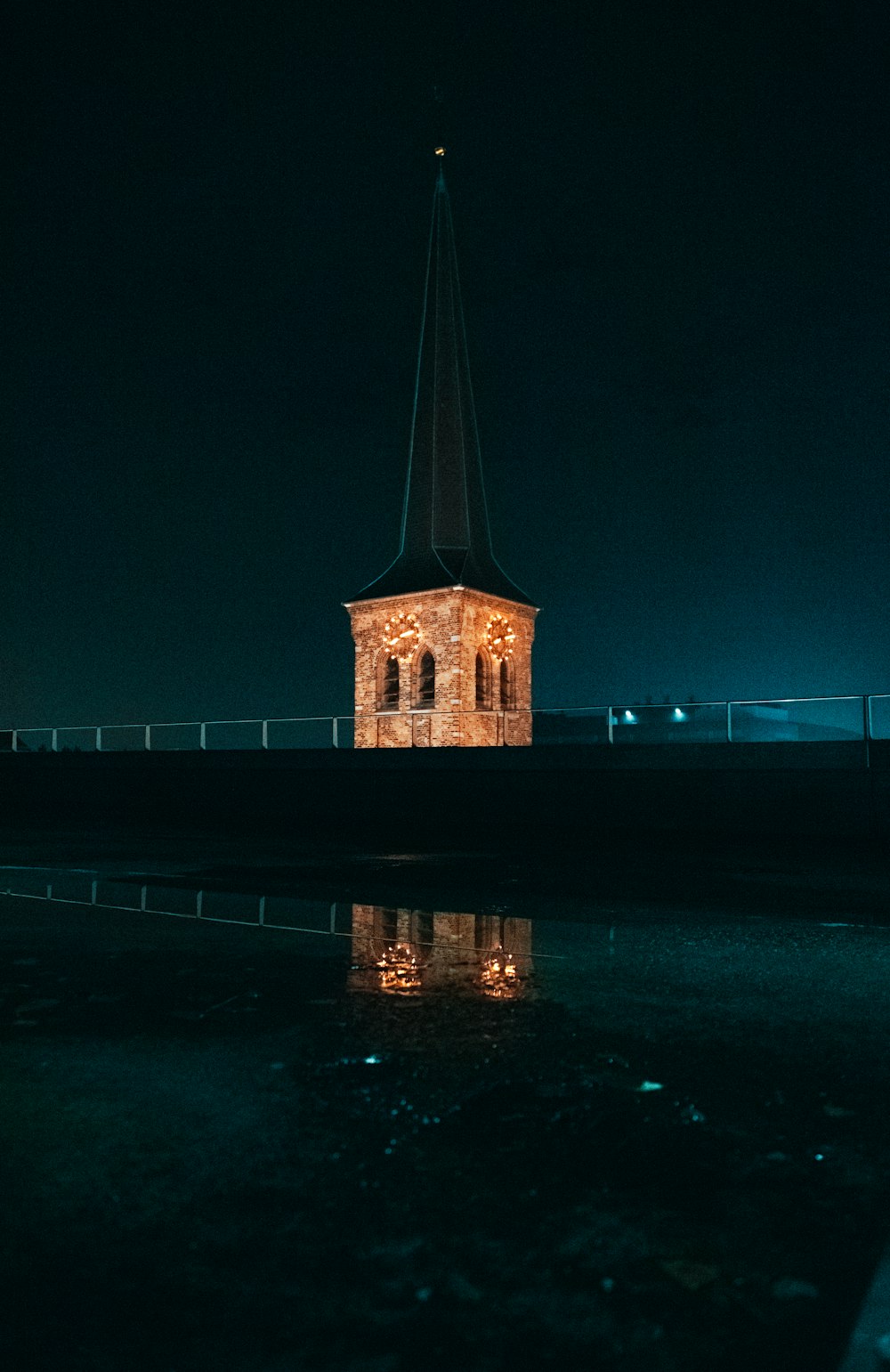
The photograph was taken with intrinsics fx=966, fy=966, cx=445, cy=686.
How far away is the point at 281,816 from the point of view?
18734 millimetres

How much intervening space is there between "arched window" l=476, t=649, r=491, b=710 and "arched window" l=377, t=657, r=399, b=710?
339 centimetres

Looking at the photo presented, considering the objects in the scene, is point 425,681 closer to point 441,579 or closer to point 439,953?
point 441,579

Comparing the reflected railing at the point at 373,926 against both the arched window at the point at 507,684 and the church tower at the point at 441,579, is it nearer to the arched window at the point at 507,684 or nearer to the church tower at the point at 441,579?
the church tower at the point at 441,579

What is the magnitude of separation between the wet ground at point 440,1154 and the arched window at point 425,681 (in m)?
32.8

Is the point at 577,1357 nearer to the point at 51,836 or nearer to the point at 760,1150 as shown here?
the point at 760,1150

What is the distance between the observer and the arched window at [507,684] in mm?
41656

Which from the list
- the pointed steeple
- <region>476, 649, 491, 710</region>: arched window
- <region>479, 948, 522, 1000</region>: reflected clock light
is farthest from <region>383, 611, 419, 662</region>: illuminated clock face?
<region>479, 948, 522, 1000</region>: reflected clock light

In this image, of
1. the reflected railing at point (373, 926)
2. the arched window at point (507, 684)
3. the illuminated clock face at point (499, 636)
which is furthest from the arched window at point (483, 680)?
the reflected railing at point (373, 926)

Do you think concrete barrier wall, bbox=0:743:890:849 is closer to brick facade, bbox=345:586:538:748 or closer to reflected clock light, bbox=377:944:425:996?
reflected clock light, bbox=377:944:425:996

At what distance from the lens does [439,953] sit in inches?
239

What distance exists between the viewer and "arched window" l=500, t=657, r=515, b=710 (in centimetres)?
4166

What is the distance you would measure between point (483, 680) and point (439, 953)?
113ft

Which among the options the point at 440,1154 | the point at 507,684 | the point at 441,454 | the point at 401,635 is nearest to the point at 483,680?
the point at 507,684

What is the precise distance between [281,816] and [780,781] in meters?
9.36
